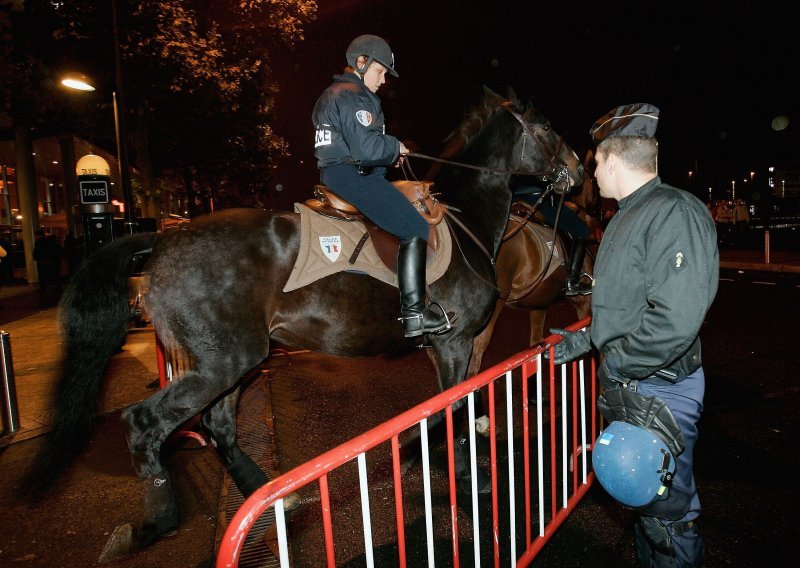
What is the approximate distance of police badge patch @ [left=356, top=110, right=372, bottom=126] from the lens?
333cm

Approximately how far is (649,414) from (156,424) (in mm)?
2769

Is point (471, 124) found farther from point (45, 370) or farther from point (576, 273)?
point (45, 370)

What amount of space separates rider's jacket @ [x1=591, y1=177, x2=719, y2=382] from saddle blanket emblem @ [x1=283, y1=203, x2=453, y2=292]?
1615 millimetres

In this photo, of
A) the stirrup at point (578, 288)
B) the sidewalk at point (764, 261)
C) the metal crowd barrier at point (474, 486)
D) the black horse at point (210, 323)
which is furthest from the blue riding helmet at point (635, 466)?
the sidewalk at point (764, 261)

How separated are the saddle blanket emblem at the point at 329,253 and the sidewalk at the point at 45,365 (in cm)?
165

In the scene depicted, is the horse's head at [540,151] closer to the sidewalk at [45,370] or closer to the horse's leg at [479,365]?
the horse's leg at [479,365]

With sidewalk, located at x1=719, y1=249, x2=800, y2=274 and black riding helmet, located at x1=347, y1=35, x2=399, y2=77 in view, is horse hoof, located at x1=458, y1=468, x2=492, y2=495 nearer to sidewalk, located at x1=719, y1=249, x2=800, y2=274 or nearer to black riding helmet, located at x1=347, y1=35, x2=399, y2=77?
black riding helmet, located at x1=347, y1=35, x2=399, y2=77

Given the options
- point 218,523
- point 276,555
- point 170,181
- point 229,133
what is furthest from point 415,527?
point 170,181

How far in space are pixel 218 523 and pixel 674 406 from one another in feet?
9.81

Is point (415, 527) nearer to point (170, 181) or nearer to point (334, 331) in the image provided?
point (334, 331)

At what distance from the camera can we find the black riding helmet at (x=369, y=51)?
3518mm

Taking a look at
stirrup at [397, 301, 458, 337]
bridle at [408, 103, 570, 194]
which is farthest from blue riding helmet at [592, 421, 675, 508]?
bridle at [408, 103, 570, 194]

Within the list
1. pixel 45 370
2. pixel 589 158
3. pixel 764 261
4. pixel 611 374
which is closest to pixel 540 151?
pixel 589 158

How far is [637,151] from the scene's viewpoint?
230 cm
